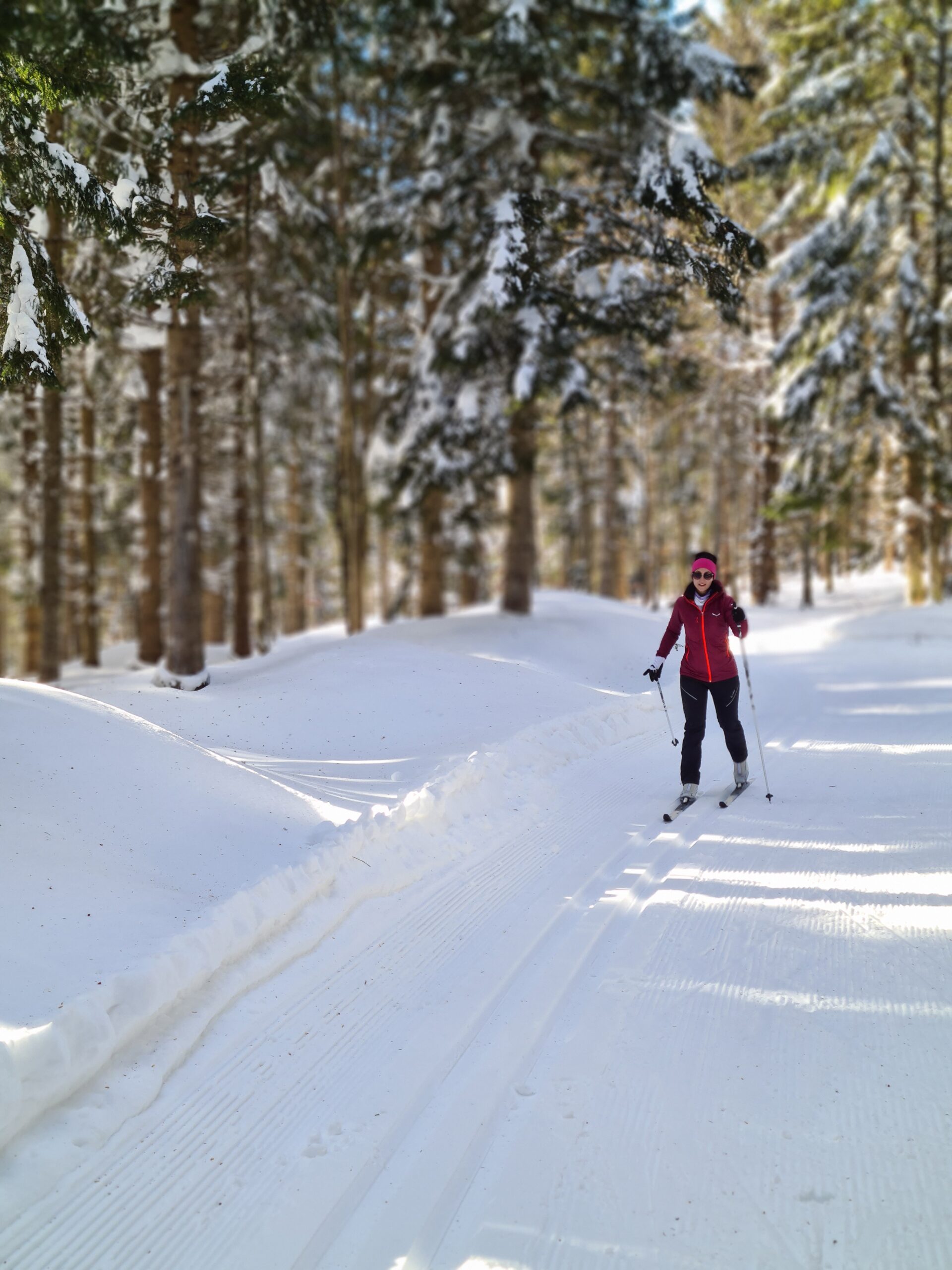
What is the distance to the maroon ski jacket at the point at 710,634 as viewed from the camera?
263 inches

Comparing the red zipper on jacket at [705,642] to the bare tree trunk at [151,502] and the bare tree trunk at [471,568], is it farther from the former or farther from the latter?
the bare tree trunk at [151,502]

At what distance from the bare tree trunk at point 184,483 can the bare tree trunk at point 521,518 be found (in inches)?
202

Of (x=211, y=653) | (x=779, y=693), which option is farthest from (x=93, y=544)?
(x=779, y=693)

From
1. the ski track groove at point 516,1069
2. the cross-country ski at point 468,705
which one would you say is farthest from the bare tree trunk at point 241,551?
the ski track groove at point 516,1069

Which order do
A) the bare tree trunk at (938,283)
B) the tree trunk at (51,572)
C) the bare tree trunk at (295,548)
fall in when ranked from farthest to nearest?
the bare tree trunk at (295,548)
the bare tree trunk at (938,283)
the tree trunk at (51,572)

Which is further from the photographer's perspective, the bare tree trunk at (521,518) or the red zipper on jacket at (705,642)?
the bare tree trunk at (521,518)

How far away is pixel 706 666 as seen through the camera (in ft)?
21.9

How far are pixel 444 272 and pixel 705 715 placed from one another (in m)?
13.3

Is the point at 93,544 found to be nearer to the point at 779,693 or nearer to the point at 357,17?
the point at 357,17

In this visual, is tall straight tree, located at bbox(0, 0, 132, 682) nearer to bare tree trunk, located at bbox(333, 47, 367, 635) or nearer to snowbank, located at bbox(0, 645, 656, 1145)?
snowbank, located at bbox(0, 645, 656, 1145)

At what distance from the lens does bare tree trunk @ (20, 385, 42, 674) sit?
57.9ft

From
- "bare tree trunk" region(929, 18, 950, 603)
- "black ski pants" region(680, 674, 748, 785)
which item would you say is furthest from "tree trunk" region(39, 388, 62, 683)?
"bare tree trunk" region(929, 18, 950, 603)

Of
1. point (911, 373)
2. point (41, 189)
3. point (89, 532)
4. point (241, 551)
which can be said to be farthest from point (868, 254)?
point (89, 532)

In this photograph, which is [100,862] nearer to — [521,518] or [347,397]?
[521,518]
